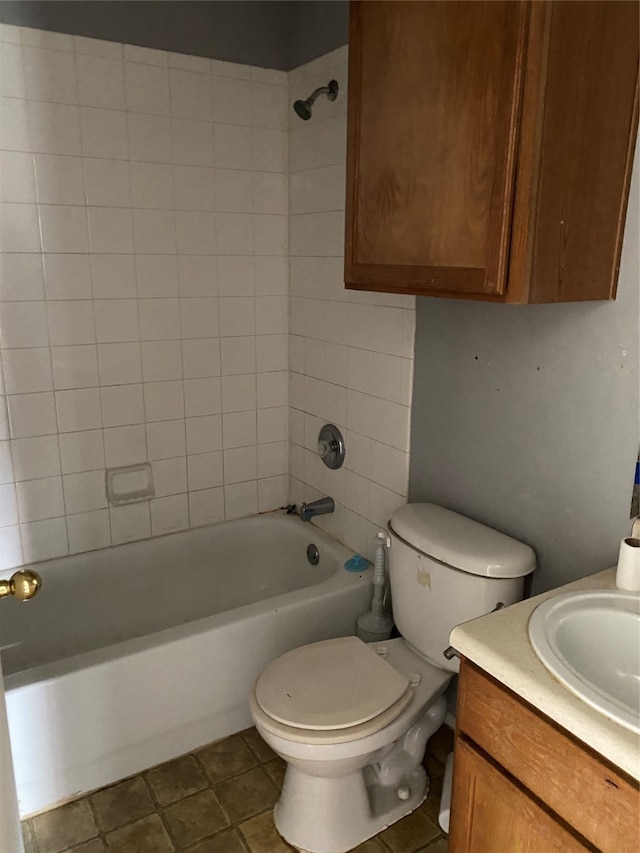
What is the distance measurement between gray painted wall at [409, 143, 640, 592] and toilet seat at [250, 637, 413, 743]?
18.3 inches

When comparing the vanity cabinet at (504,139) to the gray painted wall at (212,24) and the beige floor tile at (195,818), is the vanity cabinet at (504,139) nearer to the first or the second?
the gray painted wall at (212,24)

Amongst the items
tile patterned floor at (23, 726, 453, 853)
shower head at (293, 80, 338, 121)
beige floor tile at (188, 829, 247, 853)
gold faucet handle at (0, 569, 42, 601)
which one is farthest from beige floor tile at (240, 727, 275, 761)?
shower head at (293, 80, 338, 121)

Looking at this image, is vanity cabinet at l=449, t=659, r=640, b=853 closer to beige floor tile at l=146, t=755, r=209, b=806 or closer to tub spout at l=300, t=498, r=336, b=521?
beige floor tile at l=146, t=755, r=209, b=806

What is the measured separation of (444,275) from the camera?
1437mm

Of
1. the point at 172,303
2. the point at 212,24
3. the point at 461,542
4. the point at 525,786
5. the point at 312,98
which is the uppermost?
the point at 212,24

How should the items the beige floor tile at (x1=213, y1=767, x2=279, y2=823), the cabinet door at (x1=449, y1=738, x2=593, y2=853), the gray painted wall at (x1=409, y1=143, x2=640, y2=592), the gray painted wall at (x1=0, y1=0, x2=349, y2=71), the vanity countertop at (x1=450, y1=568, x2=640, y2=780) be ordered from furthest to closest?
1. the gray painted wall at (x1=0, y1=0, x2=349, y2=71)
2. the beige floor tile at (x1=213, y1=767, x2=279, y2=823)
3. the gray painted wall at (x1=409, y1=143, x2=640, y2=592)
4. the cabinet door at (x1=449, y1=738, x2=593, y2=853)
5. the vanity countertop at (x1=450, y1=568, x2=640, y2=780)

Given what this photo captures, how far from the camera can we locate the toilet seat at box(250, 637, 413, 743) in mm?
1584

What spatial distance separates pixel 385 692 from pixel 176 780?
0.73 meters

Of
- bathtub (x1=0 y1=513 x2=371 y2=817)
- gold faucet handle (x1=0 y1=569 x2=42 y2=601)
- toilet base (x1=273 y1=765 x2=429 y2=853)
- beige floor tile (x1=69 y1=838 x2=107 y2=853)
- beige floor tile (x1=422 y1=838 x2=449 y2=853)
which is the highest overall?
gold faucet handle (x1=0 y1=569 x2=42 y2=601)

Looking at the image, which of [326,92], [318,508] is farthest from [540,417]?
[326,92]

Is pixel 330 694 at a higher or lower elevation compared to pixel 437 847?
higher

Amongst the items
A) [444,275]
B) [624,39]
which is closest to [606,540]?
[444,275]

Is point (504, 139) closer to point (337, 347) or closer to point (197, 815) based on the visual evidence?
point (337, 347)

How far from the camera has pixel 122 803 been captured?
6.15 feet
